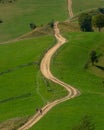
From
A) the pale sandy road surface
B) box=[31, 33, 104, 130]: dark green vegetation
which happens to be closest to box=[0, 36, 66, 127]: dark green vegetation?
the pale sandy road surface

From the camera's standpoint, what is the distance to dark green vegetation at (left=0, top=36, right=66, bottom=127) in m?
112

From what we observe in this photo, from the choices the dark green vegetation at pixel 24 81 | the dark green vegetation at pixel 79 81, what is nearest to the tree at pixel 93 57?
the dark green vegetation at pixel 79 81

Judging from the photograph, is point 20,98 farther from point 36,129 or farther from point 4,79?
point 36,129

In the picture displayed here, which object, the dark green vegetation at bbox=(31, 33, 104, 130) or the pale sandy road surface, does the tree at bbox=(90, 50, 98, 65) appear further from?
the pale sandy road surface

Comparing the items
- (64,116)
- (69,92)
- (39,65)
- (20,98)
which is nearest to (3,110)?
(20,98)

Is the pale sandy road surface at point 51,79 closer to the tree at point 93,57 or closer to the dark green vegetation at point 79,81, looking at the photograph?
the dark green vegetation at point 79,81

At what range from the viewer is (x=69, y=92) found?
11706 cm

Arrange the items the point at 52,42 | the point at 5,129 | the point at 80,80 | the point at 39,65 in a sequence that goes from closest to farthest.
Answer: the point at 5,129, the point at 80,80, the point at 39,65, the point at 52,42

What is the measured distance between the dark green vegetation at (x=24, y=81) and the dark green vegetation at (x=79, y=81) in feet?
23.2

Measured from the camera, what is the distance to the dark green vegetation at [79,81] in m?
88.9

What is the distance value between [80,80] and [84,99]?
104 feet

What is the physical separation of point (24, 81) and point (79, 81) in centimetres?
1662

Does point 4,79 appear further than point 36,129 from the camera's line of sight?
Yes

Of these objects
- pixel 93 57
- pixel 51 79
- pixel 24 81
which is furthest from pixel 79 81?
pixel 93 57
